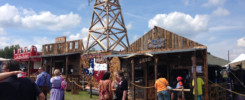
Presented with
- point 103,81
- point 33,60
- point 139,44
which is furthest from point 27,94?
point 33,60

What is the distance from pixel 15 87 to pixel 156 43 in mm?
9560

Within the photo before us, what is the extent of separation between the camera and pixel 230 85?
1219cm

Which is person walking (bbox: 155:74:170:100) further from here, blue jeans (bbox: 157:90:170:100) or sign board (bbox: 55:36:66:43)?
sign board (bbox: 55:36:66:43)

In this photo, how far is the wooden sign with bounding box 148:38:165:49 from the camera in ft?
37.3

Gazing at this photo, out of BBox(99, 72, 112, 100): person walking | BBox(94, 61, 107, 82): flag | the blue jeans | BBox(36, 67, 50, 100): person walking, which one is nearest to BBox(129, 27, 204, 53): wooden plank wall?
BBox(94, 61, 107, 82): flag

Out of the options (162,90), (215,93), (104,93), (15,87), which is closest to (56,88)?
(104,93)

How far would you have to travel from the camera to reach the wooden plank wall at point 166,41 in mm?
10602

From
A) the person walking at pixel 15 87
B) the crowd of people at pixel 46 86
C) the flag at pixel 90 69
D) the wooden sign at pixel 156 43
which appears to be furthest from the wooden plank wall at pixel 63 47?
the person walking at pixel 15 87

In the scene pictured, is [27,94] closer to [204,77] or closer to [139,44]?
[204,77]

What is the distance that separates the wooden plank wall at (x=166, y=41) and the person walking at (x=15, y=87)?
29.1 feet

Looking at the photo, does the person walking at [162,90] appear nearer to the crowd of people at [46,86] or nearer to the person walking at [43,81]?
the crowd of people at [46,86]

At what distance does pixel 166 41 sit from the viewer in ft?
37.0

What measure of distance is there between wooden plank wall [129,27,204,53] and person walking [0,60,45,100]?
8869 millimetres

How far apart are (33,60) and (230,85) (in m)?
20.9
